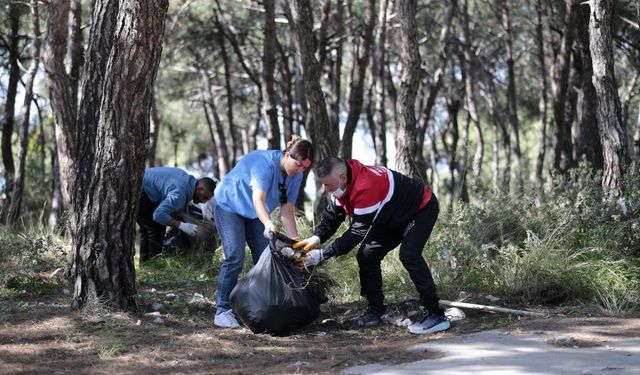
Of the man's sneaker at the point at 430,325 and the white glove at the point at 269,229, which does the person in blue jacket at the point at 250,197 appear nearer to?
the white glove at the point at 269,229

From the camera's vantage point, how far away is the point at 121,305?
7578 mm

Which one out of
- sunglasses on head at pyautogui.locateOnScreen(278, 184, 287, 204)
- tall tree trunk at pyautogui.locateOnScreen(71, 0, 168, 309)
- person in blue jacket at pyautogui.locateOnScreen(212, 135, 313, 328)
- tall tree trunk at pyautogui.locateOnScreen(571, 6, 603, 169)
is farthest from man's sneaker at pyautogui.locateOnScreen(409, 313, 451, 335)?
tall tree trunk at pyautogui.locateOnScreen(571, 6, 603, 169)

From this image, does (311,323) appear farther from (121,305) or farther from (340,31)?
(340,31)

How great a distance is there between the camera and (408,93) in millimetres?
11445

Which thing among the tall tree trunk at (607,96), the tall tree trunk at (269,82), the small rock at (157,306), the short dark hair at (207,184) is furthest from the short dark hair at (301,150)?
the tall tree trunk at (269,82)

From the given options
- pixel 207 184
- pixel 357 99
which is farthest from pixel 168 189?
pixel 357 99

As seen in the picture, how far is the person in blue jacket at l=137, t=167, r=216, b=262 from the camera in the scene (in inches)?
396

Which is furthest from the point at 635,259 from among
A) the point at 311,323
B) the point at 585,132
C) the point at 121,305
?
the point at 585,132

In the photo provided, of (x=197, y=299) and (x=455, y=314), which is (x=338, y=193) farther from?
(x=197, y=299)

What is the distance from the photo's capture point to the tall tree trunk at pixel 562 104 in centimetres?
1644

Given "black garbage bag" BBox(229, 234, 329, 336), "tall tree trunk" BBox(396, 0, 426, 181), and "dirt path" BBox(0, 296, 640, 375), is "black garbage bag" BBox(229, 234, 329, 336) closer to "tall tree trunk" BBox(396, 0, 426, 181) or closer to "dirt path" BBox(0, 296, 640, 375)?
"dirt path" BBox(0, 296, 640, 375)

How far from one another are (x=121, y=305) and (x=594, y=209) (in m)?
5.07

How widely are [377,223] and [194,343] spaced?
1.73m

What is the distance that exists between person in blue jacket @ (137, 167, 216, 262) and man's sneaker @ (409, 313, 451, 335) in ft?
12.9
